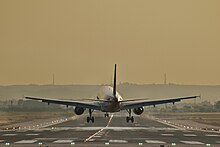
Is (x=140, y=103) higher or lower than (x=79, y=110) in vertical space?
higher

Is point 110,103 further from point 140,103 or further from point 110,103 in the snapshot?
point 140,103

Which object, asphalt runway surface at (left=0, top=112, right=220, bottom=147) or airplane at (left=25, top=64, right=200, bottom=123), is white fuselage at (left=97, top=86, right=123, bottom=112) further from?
asphalt runway surface at (left=0, top=112, right=220, bottom=147)

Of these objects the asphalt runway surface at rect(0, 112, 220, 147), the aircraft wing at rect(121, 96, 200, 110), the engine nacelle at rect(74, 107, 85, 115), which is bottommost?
the asphalt runway surface at rect(0, 112, 220, 147)

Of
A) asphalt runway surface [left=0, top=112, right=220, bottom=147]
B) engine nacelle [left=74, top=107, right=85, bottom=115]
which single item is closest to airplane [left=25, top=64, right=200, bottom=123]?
engine nacelle [left=74, top=107, right=85, bottom=115]

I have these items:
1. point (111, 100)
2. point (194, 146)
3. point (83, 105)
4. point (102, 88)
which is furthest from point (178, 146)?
point (102, 88)

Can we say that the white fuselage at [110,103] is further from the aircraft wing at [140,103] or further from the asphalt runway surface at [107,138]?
the asphalt runway surface at [107,138]

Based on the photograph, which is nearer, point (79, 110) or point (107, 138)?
point (107, 138)

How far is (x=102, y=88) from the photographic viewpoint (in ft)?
316

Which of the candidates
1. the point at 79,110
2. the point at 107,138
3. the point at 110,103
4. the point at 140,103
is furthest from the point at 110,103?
the point at 107,138

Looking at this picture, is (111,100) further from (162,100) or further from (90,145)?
(90,145)

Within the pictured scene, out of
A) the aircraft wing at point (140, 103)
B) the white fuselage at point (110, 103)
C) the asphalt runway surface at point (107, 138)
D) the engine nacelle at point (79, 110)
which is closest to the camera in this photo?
the asphalt runway surface at point (107, 138)

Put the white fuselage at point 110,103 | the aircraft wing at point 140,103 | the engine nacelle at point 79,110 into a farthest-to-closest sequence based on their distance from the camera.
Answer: the engine nacelle at point 79,110 → the aircraft wing at point 140,103 → the white fuselage at point 110,103

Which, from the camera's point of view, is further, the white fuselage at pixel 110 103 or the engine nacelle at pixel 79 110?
the engine nacelle at pixel 79 110

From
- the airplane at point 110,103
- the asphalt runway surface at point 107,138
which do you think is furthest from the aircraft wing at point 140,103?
the asphalt runway surface at point 107,138
